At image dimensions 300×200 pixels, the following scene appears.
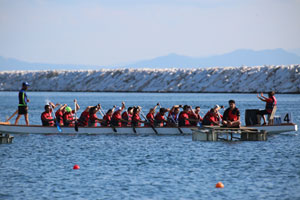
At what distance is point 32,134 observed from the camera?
3872cm

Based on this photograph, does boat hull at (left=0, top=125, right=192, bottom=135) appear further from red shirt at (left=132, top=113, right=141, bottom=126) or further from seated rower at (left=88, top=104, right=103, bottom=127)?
seated rower at (left=88, top=104, right=103, bottom=127)

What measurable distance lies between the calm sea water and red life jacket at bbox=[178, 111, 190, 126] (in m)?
1.87

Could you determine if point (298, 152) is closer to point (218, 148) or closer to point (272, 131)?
point (218, 148)

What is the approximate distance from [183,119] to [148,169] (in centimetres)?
1266

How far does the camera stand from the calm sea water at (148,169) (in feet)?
65.1

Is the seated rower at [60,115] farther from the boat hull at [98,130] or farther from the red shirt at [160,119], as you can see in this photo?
the red shirt at [160,119]

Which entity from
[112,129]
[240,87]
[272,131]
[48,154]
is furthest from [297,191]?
[240,87]

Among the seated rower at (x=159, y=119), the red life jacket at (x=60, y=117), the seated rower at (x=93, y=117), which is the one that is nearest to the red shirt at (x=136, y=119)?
the seated rower at (x=159, y=119)

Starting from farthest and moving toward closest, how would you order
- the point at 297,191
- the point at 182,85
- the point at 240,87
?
the point at 182,85 < the point at 240,87 < the point at 297,191

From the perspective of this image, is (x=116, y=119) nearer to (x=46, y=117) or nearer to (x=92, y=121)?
(x=92, y=121)

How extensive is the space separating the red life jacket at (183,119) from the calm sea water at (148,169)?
1.87 metres

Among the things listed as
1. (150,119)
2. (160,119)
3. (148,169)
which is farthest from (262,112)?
(148,169)

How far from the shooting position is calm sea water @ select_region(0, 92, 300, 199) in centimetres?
1984

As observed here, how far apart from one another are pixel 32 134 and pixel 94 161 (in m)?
12.9
